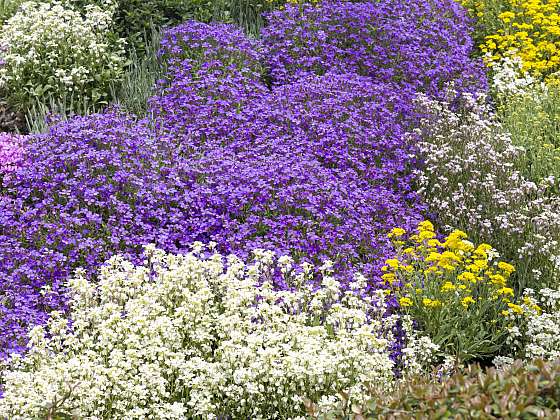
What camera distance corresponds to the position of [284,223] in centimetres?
578

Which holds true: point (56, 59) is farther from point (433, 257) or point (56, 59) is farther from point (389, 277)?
point (433, 257)

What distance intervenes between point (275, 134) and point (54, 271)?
90.2 inches

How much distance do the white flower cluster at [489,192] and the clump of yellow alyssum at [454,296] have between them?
384 millimetres

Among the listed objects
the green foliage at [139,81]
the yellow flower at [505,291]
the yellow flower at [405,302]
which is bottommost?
the yellow flower at [505,291]

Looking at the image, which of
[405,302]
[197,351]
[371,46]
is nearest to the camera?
[197,351]

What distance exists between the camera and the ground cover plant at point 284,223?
4203mm

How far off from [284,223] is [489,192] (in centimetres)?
176

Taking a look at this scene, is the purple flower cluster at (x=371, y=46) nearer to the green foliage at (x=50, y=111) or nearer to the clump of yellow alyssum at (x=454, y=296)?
the green foliage at (x=50, y=111)

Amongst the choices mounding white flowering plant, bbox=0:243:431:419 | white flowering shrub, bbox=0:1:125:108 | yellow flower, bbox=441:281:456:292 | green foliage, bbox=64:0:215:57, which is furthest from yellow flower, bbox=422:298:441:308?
green foliage, bbox=64:0:215:57

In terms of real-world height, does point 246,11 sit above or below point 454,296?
above

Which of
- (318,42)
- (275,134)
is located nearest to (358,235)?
(275,134)

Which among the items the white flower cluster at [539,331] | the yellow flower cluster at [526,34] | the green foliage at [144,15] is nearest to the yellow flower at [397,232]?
the white flower cluster at [539,331]

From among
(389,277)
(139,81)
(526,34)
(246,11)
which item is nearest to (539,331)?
(389,277)

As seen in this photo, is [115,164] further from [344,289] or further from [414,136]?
[414,136]
